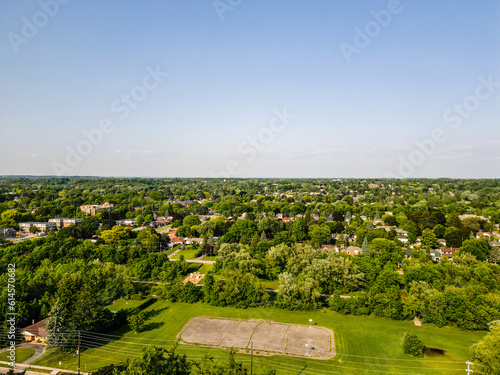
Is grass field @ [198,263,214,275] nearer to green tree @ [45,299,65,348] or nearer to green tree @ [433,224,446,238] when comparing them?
green tree @ [45,299,65,348]

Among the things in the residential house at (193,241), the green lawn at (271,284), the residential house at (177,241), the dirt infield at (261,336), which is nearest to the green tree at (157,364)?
the dirt infield at (261,336)

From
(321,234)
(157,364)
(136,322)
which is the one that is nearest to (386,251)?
(321,234)

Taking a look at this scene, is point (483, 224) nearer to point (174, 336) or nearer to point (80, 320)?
point (174, 336)

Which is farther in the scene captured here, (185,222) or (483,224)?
(185,222)

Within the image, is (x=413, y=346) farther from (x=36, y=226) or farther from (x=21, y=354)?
(x=36, y=226)

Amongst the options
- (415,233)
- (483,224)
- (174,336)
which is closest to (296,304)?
(174,336)

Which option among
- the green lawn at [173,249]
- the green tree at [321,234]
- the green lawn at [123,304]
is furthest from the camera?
the green tree at [321,234]

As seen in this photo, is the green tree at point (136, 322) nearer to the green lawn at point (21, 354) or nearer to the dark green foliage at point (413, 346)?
the green lawn at point (21, 354)
